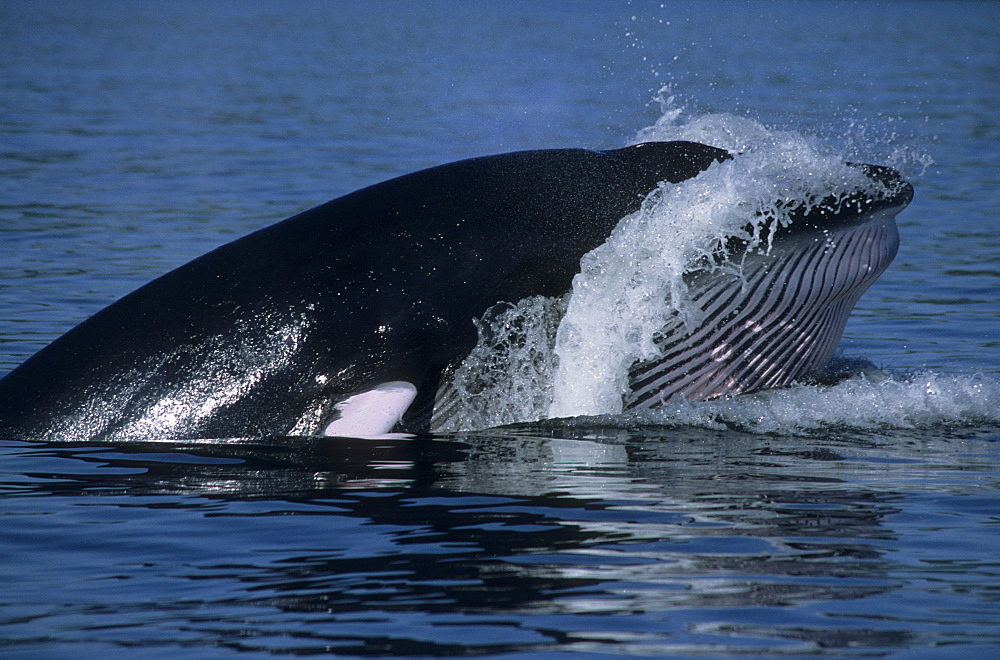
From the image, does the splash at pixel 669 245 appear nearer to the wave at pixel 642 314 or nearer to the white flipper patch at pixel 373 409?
the wave at pixel 642 314

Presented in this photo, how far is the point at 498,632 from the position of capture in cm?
549

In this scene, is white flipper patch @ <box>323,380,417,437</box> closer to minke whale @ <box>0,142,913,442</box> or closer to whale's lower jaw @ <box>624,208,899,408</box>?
minke whale @ <box>0,142,913,442</box>

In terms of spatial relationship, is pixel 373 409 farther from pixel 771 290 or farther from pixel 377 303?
pixel 771 290

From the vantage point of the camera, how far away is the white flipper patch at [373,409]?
809cm

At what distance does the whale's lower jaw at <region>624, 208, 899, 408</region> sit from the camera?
8664 mm

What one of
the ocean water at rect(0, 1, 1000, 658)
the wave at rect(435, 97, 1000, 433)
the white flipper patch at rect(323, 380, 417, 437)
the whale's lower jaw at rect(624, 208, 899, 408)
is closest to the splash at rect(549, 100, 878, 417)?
the wave at rect(435, 97, 1000, 433)

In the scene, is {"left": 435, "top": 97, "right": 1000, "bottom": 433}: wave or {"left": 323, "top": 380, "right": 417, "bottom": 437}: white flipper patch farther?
{"left": 435, "top": 97, "right": 1000, "bottom": 433}: wave

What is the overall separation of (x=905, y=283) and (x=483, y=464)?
27.0ft

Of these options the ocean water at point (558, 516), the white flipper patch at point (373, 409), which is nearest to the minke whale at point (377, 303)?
the white flipper patch at point (373, 409)

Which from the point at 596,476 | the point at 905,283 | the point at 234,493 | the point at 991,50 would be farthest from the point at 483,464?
the point at 991,50

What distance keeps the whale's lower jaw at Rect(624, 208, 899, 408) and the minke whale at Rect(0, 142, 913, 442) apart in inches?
0.5

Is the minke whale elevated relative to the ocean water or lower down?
elevated

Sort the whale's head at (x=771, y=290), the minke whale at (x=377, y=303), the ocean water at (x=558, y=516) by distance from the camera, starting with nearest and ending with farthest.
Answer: the ocean water at (x=558, y=516) → the minke whale at (x=377, y=303) → the whale's head at (x=771, y=290)

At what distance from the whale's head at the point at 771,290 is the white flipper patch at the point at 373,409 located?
1.53 m
